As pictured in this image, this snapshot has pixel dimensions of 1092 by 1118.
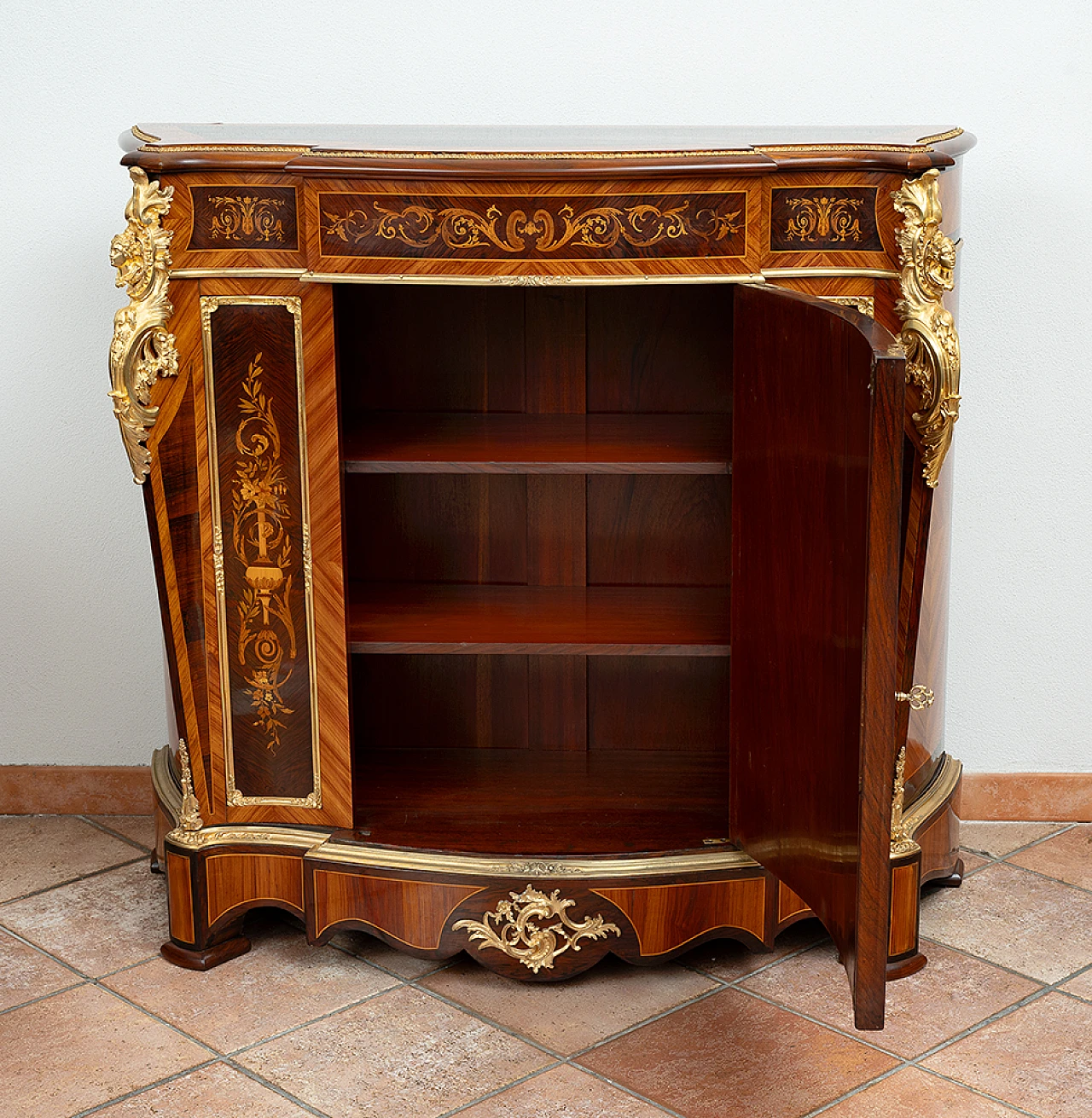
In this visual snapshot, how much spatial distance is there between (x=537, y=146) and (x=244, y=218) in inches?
18.5

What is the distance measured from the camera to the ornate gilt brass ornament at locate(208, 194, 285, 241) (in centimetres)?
221

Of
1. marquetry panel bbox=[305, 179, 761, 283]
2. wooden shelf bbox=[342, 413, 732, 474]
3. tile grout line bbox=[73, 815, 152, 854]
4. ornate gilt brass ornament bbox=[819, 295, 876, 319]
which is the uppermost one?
marquetry panel bbox=[305, 179, 761, 283]

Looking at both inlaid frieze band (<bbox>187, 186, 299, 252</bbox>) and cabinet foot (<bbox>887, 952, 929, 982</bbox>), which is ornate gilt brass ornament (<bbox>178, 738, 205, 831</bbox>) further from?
cabinet foot (<bbox>887, 952, 929, 982</bbox>)

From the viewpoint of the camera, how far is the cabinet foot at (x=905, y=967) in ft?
8.07

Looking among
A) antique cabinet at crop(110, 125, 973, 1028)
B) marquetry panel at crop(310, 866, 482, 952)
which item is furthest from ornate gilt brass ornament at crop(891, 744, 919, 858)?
marquetry panel at crop(310, 866, 482, 952)

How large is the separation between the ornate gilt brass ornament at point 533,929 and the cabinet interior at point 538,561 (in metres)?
0.14

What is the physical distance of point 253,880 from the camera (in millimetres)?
2480

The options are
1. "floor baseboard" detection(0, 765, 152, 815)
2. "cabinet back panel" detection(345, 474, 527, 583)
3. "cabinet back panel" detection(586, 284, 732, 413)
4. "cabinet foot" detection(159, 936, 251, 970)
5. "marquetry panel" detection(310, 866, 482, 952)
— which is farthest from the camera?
"floor baseboard" detection(0, 765, 152, 815)

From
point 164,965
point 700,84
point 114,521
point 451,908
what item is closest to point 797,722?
point 451,908

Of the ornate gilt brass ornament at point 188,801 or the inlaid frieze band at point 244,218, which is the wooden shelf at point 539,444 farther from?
the ornate gilt brass ornament at point 188,801

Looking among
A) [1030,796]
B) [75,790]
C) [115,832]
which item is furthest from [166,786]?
[1030,796]

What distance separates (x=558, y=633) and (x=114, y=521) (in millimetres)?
1136

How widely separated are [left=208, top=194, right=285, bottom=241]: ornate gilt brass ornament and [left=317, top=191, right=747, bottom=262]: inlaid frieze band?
8cm

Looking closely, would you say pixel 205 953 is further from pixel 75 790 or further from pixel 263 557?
pixel 75 790
